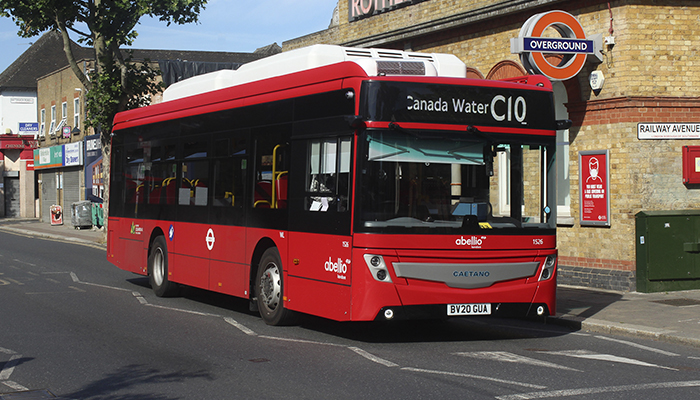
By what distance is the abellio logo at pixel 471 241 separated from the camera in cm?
903

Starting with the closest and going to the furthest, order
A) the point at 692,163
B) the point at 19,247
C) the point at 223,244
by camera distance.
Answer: the point at 223,244, the point at 692,163, the point at 19,247

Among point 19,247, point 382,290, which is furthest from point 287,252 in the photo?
point 19,247

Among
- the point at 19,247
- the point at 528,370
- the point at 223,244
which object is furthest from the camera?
the point at 19,247

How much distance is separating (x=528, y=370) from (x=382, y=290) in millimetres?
1782

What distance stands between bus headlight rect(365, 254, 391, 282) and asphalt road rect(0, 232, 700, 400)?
795 mm

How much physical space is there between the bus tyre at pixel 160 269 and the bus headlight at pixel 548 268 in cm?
677

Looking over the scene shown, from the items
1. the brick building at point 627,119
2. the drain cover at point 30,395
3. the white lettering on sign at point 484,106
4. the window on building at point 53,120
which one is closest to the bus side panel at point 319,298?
the white lettering on sign at point 484,106

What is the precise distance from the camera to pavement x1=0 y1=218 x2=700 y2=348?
10258 millimetres

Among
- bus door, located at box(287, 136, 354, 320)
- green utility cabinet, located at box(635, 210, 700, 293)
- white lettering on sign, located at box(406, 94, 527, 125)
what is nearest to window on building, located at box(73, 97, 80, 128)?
green utility cabinet, located at box(635, 210, 700, 293)

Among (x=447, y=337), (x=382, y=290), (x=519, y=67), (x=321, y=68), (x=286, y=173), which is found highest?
(x=519, y=67)

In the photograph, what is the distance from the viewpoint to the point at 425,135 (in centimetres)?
895

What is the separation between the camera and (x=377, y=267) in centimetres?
879

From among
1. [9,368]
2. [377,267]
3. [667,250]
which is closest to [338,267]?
[377,267]

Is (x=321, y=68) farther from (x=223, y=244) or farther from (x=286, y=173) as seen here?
(x=223, y=244)
